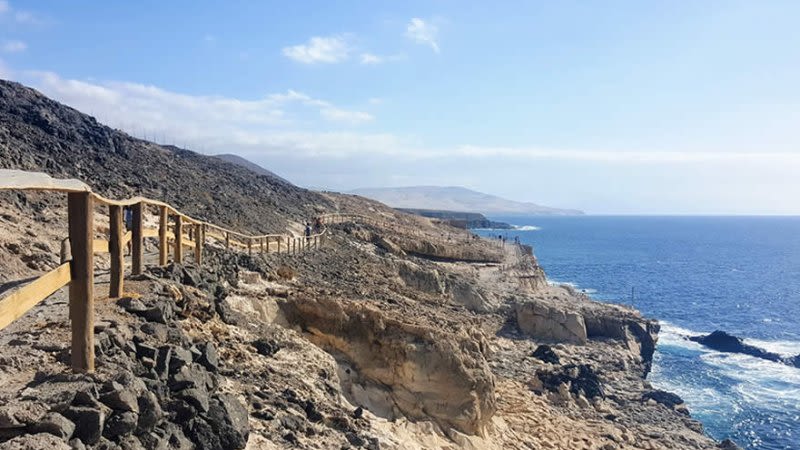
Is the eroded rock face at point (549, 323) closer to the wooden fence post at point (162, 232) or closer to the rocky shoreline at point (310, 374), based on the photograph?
the rocky shoreline at point (310, 374)

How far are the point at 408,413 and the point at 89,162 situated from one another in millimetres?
24079

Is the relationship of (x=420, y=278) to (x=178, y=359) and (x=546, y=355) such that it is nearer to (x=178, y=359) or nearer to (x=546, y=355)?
(x=546, y=355)

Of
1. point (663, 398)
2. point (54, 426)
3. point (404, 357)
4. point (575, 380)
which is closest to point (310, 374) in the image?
point (404, 357)

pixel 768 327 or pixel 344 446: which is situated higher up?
pixel 344 446

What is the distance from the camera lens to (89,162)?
28.9 metres

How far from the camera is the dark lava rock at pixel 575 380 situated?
71.9 ft

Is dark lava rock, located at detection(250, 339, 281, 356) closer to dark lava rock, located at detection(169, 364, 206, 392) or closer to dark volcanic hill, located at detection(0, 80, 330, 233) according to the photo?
dark lava rock, located at detection(169, 364, 206, 392)

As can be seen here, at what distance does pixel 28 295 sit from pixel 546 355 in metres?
24.1

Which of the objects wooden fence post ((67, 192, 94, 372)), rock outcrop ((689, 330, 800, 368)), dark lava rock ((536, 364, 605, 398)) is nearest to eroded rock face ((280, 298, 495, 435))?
wooden fence post ((67, 192, 94, 372))

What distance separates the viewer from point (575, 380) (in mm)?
22672

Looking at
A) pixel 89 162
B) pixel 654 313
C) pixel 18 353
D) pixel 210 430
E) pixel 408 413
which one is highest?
pixel 89 162

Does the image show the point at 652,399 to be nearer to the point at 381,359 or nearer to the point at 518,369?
the point at 518,369

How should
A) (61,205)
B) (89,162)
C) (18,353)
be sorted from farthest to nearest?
(89,162)
(61,205)
(18,353)

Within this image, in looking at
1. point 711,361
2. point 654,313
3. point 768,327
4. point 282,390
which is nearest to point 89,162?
point 282,390
